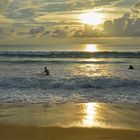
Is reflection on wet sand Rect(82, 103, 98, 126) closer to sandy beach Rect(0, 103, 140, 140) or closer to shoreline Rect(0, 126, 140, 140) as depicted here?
sandy beach Rect(0, 103, 140, 140)

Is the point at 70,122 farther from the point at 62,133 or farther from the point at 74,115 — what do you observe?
the point at 62,133

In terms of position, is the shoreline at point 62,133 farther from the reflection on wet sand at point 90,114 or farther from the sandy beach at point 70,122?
the reflection on wet sand at point 90,114

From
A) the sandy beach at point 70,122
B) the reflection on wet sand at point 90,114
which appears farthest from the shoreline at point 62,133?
the reflection on wet sand at point 90,114

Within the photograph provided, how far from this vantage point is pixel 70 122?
30.7 feet

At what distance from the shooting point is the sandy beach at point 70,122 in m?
8.15

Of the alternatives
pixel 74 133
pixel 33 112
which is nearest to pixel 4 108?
pixel 33 112

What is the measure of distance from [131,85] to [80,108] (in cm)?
588

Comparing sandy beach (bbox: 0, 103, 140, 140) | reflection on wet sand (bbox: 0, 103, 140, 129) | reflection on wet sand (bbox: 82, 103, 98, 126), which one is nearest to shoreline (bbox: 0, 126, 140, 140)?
sandy beach (bbox: 0, 103, 140, 140)

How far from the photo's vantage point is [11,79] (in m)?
18.0

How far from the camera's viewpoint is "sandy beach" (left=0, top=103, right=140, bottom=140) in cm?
815

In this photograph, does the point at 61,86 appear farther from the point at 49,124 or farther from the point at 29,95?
the point at 49,124

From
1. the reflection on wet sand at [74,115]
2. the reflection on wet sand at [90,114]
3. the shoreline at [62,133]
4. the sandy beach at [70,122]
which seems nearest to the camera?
the shoreline at [62,133]

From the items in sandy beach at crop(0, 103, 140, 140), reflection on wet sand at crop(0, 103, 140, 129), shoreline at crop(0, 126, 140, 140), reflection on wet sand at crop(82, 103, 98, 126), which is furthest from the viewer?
Result: reflection on wet sand at crop(82, 103, 98, 126)

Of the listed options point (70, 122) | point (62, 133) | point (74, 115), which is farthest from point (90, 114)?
point (62, 133)
